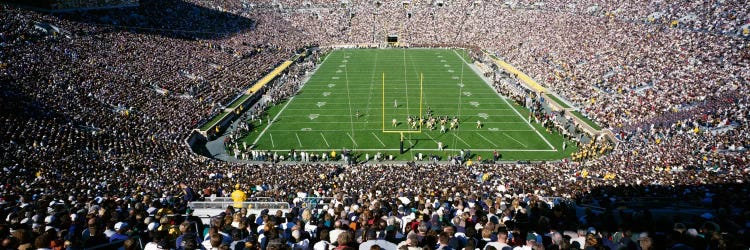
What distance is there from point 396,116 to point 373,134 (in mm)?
4089

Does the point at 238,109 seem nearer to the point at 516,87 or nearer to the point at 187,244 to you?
the point at 516,87

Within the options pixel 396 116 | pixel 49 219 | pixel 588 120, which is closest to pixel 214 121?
pixel 396 116

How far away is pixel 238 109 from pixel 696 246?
102ft

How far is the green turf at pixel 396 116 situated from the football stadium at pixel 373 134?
20 centimetres

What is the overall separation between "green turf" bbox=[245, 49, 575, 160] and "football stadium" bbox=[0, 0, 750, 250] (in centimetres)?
20

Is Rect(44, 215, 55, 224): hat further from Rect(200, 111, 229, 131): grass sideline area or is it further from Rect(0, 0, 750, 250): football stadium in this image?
Rect(200, 111, 229, 131): grass sideline area

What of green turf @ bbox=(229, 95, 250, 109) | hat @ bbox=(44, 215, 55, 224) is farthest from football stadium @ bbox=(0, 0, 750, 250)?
green turf @ bbox=(229, 95, 250, 109)

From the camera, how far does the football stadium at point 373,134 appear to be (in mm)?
7727

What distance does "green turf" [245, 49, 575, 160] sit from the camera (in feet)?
89.1

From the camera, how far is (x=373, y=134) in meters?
29.4

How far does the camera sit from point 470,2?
8156cm

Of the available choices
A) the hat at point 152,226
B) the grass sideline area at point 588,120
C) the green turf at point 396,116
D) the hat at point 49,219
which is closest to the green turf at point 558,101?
the grass sideline area at point 588,120

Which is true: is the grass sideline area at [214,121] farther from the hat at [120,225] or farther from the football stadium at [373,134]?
the hat at [120,225]

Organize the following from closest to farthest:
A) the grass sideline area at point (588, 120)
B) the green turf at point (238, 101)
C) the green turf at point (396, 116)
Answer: the green turf at point (396, 116), the grass sideline area at point (588, 120), the green turf at point (238, 101)
